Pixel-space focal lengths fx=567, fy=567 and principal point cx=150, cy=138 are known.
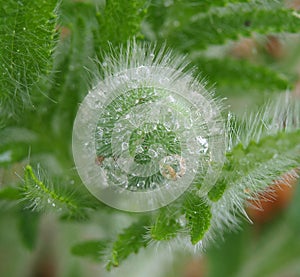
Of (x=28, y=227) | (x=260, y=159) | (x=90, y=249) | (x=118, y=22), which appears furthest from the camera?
(x=28, y=227)

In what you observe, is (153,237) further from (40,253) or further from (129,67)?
(40,253)

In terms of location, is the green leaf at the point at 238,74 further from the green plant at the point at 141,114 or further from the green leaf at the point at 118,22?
the green leaf at the point at 118,22

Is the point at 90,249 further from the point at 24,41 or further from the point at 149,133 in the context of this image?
the point at 24,41

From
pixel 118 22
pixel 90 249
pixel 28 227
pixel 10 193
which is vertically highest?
pixel 118 22

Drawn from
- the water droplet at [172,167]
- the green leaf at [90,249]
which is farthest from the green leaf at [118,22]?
the green leaf at [90,249]

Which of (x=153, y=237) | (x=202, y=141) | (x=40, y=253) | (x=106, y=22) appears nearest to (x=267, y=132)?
(x=202, y=141)

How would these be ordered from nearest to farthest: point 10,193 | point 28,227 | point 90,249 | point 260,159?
point 260,159 < point 10,193 < point 90,249 < point 28,227

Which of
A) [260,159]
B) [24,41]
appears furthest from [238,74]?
[24,41]
